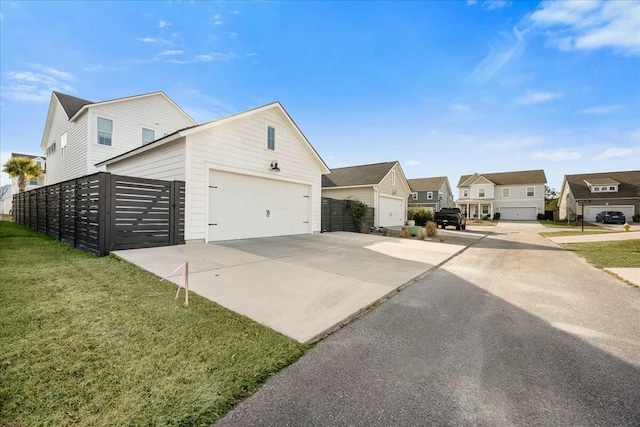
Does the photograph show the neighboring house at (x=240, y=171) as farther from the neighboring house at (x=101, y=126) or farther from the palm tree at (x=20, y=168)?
the palm tree at (x=20, y=168)

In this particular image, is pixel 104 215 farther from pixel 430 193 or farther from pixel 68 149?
pixel 430 193

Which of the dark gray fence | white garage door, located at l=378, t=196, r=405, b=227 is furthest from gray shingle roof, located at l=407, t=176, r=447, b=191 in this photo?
the dark gray fence

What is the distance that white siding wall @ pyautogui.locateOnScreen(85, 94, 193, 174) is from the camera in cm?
1426

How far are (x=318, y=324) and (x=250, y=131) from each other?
8890 mm

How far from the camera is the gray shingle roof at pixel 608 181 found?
34.0 m

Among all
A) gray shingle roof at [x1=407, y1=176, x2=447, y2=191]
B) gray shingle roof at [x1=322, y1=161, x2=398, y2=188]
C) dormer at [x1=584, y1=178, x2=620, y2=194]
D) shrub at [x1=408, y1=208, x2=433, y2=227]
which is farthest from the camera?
gray shingle roof at [x1=407, y1=176, x2=447, y2=191]

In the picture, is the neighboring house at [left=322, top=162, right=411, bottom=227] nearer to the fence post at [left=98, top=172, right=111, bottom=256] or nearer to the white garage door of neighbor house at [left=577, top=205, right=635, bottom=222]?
the fence post at [left=98, top=172, right=111, bottom=256]

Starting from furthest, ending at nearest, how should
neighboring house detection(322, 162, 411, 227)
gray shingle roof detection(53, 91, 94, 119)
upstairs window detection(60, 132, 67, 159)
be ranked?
neighboring house detection(322, 162, 411, 227)
upstairs window detection(60, 132, 67, 159)
gray shingle roof detection(53, 91, 94, 119)

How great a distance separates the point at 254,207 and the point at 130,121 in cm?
1132

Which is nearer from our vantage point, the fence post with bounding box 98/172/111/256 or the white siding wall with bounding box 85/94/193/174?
the fence post with bounding box 98/172/111/256

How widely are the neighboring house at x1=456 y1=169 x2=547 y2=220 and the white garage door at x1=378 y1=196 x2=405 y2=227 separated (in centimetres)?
2379

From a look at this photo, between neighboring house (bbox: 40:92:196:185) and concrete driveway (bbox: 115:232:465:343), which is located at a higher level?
neighboring house (bbox: 40:92:196:185)

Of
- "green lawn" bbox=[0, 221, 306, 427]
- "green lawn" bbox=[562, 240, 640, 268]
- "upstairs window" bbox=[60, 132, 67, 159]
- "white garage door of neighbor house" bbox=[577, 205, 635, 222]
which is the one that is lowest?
"green lawn" bbox=[0, 221, 306, 427]

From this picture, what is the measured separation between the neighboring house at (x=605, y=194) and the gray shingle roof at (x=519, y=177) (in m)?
3.55
